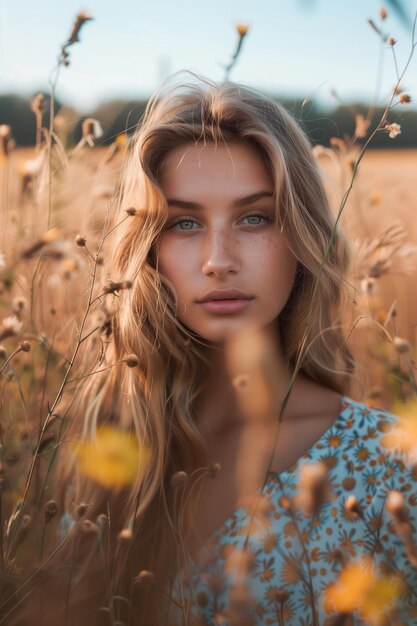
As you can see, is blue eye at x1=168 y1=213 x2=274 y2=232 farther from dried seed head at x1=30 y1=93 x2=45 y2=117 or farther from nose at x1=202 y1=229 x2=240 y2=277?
dried seed head at x1=30 y1=93 x2=45 y2=117

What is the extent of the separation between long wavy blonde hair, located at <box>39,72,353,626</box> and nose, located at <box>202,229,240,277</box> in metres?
0.10

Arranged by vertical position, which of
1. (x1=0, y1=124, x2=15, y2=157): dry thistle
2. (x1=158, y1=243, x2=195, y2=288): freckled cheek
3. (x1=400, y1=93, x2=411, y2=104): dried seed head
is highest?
(x1=400, y1=93, x2=411, y2=104): dried seed head

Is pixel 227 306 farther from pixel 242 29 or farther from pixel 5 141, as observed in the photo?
pixel 5 141

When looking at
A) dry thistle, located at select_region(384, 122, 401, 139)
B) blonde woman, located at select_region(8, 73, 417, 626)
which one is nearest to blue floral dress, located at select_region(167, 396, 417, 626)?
blonde woman, located at select_region(8, 73, 417, 626)

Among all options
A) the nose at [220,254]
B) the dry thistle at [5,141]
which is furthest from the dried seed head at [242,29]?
the dry thistle at [5,141]

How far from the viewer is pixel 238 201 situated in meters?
1.25

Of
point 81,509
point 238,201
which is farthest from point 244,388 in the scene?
point 81,509

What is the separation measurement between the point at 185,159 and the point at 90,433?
0.54 meters

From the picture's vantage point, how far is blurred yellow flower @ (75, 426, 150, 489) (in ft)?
4.44

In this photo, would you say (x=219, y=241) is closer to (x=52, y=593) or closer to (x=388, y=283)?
(x=52, y=593)

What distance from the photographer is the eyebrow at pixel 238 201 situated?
125cm

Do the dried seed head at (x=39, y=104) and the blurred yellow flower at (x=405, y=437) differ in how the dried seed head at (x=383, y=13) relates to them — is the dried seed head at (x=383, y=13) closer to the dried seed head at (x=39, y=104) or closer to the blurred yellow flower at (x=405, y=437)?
the blurred yellow flower at (x=405, y=437)

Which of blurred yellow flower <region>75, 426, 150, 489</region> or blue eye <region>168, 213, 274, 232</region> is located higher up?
blue eye <region>168, 213, 274, 232</region>

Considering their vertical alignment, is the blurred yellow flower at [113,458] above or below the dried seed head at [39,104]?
below
